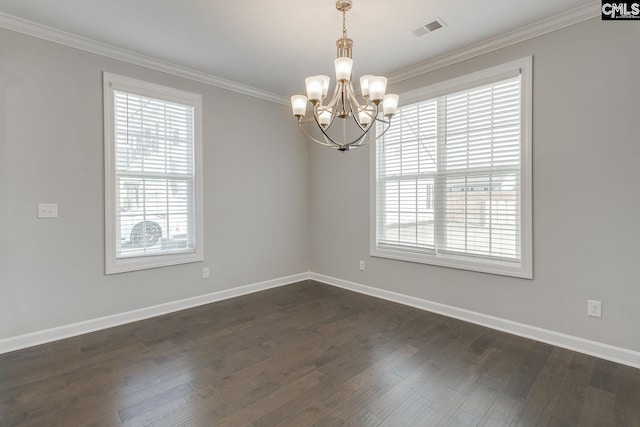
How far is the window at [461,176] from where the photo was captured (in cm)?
293

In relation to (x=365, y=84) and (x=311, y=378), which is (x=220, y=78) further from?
(x=311, y=378)

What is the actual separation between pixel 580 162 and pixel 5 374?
15.3 ft

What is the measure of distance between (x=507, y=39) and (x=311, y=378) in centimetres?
333

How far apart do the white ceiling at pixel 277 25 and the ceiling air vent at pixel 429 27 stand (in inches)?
1.9

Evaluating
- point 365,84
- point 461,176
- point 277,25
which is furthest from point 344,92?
point 461,176

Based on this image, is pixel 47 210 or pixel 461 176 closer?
pixel 47 210

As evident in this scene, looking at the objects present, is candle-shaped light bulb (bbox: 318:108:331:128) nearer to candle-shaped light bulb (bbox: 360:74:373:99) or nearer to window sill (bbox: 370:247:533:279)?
candle-shaped light bulb (bbox: 360:74:373:99)

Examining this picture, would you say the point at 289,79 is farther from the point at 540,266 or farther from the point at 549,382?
the point at 549,382

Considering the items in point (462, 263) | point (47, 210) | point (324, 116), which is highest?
point (324, 116)

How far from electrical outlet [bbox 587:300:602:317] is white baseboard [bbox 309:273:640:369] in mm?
220

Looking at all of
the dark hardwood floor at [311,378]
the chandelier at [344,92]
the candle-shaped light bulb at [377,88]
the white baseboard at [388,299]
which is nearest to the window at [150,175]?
the white baseboard at [388,299]

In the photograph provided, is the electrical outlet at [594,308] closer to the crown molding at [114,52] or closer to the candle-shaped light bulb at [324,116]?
the candle-shaped light bulb at [324,116]

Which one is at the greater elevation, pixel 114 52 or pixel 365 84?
pixel 114 52

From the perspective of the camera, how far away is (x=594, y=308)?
2.54m
